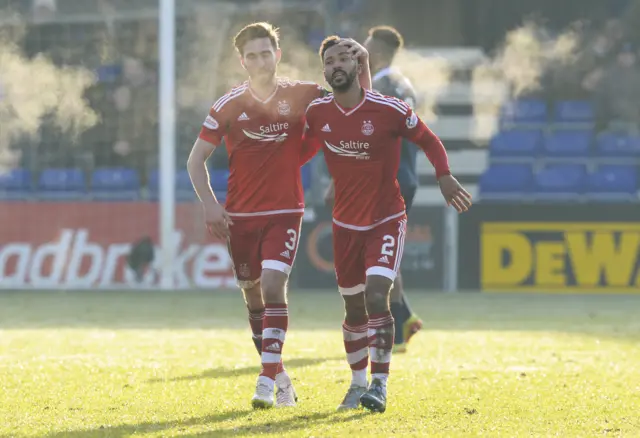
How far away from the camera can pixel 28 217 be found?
19062 millimetres

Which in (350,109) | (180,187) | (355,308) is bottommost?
(355,308)

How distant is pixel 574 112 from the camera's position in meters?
21.5

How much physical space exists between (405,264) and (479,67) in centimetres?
500

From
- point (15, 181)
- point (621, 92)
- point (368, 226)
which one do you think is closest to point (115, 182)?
point (15, 181)

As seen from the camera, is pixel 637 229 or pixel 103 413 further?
pixel 637 229

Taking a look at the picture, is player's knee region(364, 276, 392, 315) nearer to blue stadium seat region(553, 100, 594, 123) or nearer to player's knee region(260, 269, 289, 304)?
player's knee region(260, 269, 289, 304)

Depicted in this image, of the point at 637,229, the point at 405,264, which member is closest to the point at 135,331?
the point at 405,264

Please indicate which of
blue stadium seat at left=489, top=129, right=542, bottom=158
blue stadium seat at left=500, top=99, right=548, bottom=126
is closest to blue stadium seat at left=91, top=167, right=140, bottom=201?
blue stadium seat at left=489, top=129, right=542, bottom=158

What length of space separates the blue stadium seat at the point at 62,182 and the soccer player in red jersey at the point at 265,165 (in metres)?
13.1

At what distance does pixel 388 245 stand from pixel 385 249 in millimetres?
31

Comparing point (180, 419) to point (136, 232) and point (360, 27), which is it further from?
point (360, 27)

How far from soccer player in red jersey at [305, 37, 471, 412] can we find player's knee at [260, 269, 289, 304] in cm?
33

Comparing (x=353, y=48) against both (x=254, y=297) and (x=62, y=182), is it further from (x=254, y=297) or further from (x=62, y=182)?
(x=62, y=182)

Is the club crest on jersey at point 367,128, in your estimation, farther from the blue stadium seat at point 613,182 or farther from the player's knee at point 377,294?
the blue stadium seat at point 613,182
